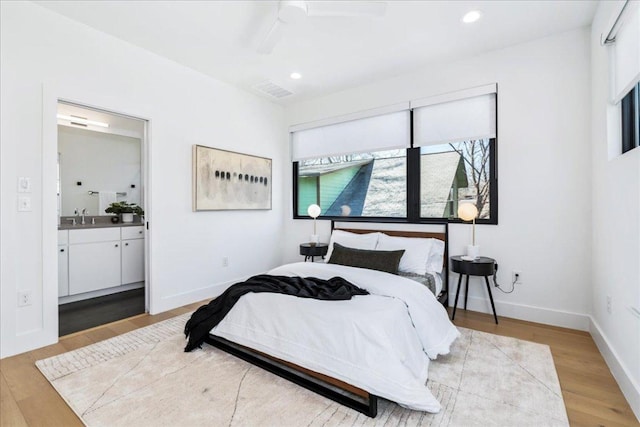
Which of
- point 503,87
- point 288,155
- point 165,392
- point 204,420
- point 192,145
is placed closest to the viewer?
point 204,420

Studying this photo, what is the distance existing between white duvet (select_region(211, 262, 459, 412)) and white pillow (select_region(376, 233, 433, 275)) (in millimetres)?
660

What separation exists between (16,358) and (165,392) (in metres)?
1.46

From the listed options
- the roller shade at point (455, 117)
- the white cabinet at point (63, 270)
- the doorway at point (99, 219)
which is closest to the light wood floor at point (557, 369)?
the doorway at point (99, 219)

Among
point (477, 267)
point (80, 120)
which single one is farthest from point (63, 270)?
point (477, 267)

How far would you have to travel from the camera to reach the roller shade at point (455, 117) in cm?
326

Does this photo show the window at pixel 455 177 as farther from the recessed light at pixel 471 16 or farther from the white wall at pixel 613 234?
the recessed light at pixel 471 16

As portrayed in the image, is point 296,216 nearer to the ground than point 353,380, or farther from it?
farther from it

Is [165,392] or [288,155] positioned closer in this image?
[165,392]

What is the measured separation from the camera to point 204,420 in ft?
5.35

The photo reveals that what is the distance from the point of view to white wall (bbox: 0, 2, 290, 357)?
241 cm

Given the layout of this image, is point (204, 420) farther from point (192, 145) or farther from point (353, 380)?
point (192, 145)

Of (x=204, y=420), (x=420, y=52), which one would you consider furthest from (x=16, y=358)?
(x=420, y=52)

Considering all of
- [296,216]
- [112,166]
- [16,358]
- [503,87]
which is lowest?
[16,358]

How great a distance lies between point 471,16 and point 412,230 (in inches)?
88.6
